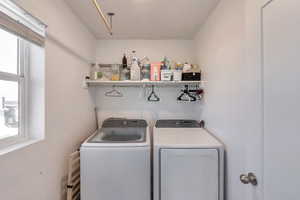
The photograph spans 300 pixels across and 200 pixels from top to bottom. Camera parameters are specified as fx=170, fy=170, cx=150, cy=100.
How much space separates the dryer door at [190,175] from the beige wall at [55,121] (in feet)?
3.56

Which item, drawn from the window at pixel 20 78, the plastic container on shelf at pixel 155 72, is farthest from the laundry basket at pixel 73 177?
the plastic container on shelf at pixel 155 72

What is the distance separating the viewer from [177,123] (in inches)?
110

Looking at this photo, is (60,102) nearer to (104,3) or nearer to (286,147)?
(104,3)

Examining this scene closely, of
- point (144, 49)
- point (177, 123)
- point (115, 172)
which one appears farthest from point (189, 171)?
point (144, 49)

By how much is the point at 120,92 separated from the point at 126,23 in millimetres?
1148

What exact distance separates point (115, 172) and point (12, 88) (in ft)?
4.00

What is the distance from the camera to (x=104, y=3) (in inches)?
74.5

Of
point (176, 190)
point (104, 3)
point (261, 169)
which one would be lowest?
point (176, 190)

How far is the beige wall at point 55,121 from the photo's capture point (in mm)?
1232

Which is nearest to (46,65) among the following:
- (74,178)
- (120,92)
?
(74,178)

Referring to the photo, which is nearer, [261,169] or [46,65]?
[261,169]

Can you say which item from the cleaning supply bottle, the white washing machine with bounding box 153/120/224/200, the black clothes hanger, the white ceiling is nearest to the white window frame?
the white ceiling

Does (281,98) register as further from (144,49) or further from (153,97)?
(144,49)

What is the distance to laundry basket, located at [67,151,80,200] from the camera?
6.10 feet
